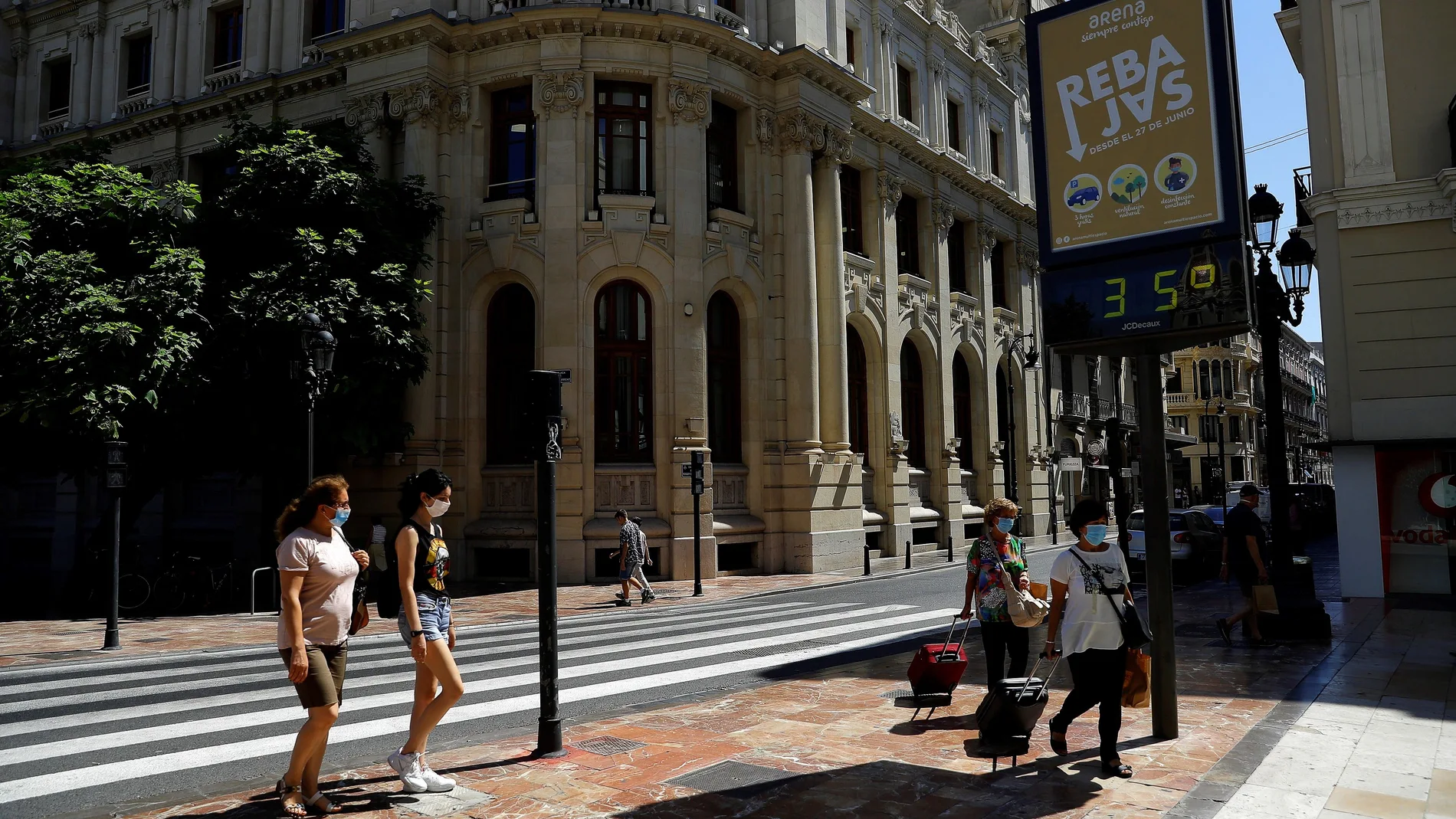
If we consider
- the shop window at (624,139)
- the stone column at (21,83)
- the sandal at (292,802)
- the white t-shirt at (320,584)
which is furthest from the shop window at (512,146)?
the stone column at (21,83)

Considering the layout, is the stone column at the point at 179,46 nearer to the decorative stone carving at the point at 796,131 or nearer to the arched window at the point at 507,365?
the arched window at the point at 507,365

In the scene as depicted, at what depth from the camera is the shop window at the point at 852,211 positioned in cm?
3028

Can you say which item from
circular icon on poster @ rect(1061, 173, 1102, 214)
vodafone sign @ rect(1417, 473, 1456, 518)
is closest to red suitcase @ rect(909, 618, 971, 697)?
circular icon on poster @ rect(1061, 173, 1102, 214)

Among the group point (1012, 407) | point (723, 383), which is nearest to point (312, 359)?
point (723, 383)

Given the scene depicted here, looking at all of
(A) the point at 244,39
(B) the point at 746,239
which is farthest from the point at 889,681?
(A) the point at 244,39

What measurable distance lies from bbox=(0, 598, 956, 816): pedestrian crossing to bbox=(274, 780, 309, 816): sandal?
1.26 metres

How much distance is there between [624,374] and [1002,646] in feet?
55.8

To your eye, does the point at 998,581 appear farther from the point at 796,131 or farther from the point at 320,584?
the point at 796,131

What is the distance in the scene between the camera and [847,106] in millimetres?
28281

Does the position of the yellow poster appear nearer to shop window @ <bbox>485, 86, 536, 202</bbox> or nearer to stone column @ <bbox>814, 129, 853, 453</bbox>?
shop window @ <bbox>485, 86, 536, 202</bbox>

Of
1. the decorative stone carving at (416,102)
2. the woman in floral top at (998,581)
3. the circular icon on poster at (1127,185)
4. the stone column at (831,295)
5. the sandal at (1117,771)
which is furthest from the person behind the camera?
the stone column at (831,295)

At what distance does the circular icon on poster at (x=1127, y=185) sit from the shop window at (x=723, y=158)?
18.7 metres

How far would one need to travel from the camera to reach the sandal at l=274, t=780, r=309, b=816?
534 cm

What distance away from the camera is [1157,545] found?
717 centimetres
